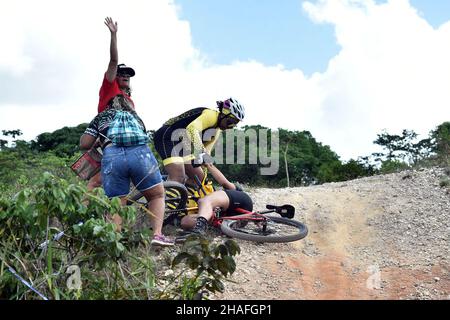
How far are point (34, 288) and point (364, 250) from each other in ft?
13.7

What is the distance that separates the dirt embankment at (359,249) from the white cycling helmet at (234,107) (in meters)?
1.33

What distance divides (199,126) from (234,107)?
1.45 ft

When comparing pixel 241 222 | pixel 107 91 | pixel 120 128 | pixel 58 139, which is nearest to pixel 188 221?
pixel 241 222

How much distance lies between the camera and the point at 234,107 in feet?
20.0

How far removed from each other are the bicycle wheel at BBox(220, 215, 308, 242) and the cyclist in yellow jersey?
2.28 feet

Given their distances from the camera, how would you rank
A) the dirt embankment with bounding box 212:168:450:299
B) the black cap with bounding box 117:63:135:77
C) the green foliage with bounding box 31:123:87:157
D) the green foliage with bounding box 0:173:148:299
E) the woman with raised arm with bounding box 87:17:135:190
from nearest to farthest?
the green foliage with bounding box 0:173:148:299 < the woman with raised arm with bounding box 87:17:135:190 < the dirt embankment with bounding box 212:168:450:299 < the black cap with bounding box 117:63:135:77 < the green foliage with bounding box 31:123:87:157

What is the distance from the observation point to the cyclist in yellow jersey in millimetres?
5914

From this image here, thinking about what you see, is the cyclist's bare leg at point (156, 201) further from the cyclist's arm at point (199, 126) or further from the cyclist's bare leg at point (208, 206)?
the cyclist's arm at point (199, 126)

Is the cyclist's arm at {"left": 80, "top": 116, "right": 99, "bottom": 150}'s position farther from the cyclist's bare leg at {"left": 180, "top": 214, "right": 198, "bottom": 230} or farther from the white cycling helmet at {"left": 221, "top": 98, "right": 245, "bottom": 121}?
the white cycling helmet at {"left": 221, "top": 98, "right": 245, "bottom": 121}

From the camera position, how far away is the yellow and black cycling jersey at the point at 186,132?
19.3 ft

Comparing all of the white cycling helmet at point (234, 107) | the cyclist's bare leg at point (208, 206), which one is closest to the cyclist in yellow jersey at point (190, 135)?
the white cycling helmet at point (234, 107)

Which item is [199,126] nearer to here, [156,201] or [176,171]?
[176,171]

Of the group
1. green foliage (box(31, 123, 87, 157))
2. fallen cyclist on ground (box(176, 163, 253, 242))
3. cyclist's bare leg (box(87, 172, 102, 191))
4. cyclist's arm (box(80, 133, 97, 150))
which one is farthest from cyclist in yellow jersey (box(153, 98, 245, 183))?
green foliage (box(31, 123, 87, 157))
